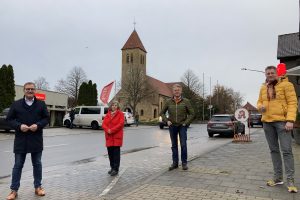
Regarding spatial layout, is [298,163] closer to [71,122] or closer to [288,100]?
[288,100]

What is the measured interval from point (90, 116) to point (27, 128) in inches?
1054

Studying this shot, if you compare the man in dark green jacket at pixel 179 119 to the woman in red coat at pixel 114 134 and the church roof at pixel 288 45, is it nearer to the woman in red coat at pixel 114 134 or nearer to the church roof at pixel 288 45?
the woman in red coat at pixel 114 134

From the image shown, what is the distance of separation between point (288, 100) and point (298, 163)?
13.6ft

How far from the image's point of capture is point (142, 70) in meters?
98.6

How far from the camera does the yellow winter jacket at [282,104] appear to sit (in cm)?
615

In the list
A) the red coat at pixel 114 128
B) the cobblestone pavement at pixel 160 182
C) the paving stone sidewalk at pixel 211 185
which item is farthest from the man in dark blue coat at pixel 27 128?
the red coat at pixel 114 128

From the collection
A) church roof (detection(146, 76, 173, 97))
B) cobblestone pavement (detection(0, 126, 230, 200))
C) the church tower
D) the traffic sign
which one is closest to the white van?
the traffic sign

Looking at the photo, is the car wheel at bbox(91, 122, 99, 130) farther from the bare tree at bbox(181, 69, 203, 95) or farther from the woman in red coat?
the bare tree at bbox(181, 69, 203, 95)

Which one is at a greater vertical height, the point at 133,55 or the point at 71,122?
the point at 133,55

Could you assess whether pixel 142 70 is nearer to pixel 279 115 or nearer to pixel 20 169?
pixel 279 115

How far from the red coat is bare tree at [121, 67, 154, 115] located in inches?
3015

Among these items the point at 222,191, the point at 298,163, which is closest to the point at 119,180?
the point at 222,191

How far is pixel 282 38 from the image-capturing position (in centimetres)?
4503

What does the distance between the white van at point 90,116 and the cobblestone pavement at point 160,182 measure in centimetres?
2196
